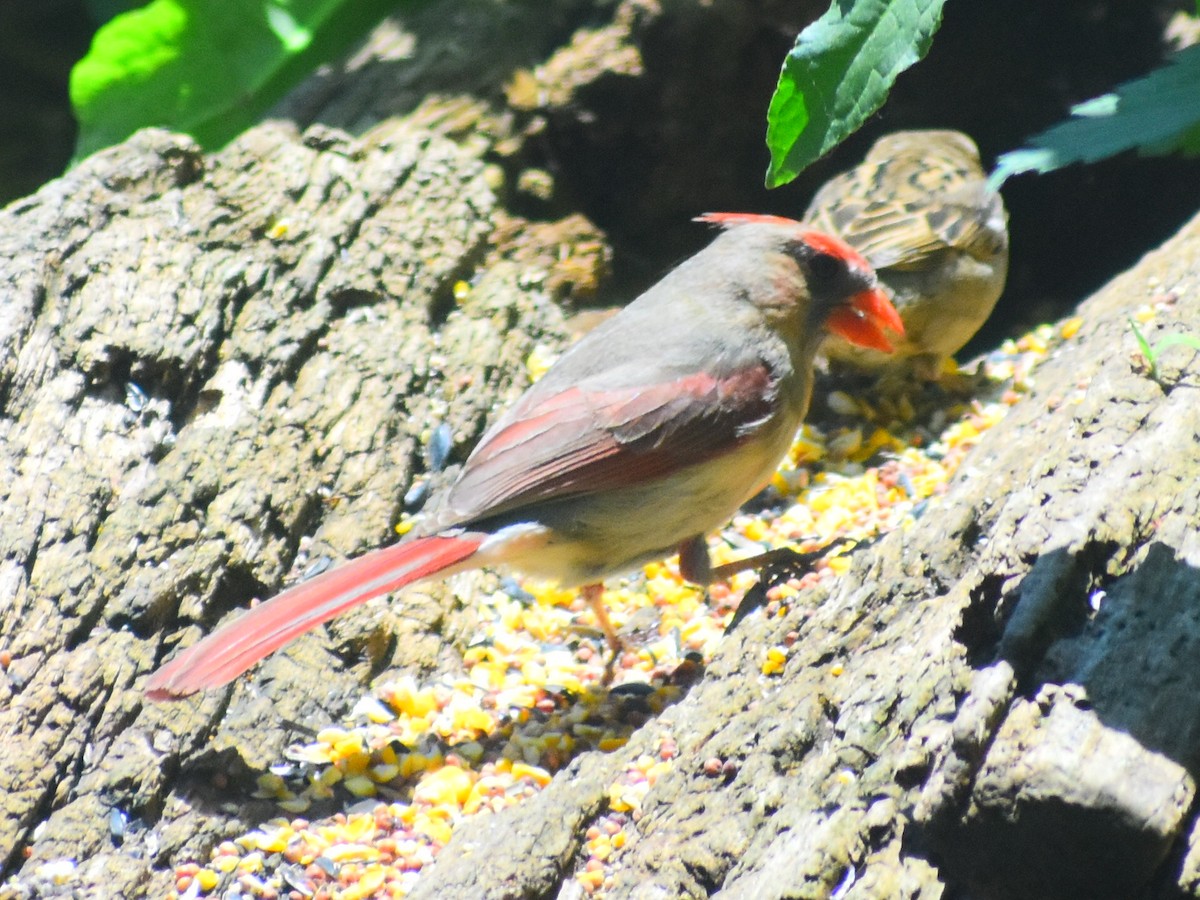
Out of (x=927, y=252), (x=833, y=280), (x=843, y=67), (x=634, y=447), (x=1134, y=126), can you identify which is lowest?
(x=927, y=252)

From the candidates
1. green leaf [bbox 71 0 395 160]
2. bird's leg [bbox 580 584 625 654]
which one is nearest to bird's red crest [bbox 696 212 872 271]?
bird's leg [bbox 580 584 625 654]

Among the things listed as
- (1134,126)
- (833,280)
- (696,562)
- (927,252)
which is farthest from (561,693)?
(1134,126)

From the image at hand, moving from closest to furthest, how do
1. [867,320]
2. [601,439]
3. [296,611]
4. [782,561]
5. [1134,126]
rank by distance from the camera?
[1134,126] → [296,611] → [601,439] → [782,561] → [867,320]

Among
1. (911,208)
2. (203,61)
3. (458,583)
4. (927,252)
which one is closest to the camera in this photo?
(458,583)

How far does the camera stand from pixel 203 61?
5199 mm

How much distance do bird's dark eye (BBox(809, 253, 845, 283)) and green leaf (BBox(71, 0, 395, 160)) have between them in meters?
2.54

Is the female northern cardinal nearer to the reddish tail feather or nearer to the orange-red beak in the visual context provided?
the reddish tail feather

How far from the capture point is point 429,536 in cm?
329

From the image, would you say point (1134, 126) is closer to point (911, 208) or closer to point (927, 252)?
point (927, 252)

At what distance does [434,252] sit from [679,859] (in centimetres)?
267

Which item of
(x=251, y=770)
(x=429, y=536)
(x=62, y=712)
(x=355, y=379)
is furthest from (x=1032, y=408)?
(x=62, y=712)

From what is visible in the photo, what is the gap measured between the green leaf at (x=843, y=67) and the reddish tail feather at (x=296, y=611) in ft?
5.44

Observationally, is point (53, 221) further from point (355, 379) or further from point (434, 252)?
point (434, 252)

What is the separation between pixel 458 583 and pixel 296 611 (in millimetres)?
905
